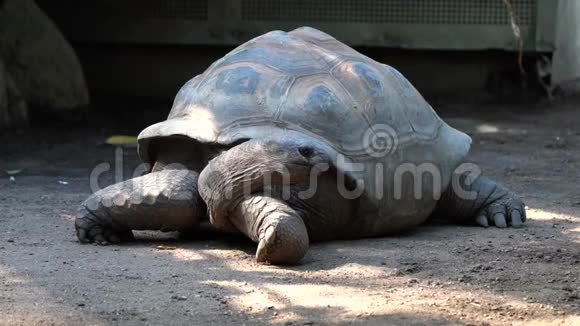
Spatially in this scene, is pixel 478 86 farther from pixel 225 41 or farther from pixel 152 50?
pixel 152 50

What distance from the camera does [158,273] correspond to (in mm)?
3424

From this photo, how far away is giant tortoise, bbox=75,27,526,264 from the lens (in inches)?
147

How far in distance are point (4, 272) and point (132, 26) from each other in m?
5.74

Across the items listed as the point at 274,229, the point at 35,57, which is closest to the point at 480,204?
the point at 274,229

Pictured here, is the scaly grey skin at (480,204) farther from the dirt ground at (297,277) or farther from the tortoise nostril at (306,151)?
the tortoise nostril at (306,151)

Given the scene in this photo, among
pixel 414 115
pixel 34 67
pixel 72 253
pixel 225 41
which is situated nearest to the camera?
pixel 72 253

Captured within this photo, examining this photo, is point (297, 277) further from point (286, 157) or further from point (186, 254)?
point (186, 254)

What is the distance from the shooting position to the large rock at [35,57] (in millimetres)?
8172

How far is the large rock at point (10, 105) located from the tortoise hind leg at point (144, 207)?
3856mm

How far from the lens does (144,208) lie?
155 inches

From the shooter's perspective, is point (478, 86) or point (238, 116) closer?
point (238, 116)

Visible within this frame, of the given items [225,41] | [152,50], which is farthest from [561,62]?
[152,50]

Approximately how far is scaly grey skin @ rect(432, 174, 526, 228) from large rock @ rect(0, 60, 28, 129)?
13.5 feet

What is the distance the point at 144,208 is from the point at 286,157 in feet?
2.08
